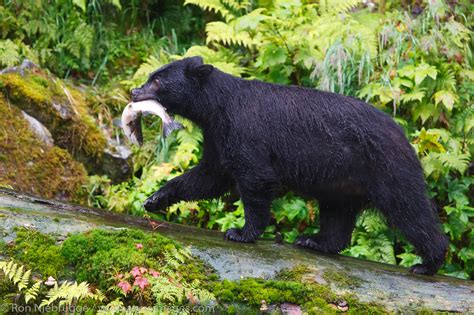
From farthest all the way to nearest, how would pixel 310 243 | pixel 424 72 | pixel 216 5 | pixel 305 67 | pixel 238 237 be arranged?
1. pixel 216 5
2. pixel 305 67
3. pixel 424 72
4. pixel 310 243
5. pixel 238 237

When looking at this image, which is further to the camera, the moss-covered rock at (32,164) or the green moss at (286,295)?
the moss-covered rock at (32,164)

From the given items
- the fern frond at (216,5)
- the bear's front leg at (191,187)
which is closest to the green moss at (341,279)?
the bear's front leg at (191,187)

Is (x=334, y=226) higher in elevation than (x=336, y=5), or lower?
lower

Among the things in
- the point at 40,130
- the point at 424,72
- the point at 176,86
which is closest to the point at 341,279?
the point at 176,86

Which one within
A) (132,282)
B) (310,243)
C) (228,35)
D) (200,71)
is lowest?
(132,282)

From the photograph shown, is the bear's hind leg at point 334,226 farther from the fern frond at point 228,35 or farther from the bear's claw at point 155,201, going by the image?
the fern frond at point 228,35

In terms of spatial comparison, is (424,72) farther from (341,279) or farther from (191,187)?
(341,279)

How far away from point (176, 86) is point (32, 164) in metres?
2.61

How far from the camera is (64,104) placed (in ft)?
27.2

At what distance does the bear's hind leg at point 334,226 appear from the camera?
5777 mm

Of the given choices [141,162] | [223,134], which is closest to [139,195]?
[141,162]

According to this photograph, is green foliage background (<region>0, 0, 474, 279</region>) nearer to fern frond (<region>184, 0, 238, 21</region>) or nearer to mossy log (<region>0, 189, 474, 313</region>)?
fern frond (<region>184, 0, 238, 21</region>)

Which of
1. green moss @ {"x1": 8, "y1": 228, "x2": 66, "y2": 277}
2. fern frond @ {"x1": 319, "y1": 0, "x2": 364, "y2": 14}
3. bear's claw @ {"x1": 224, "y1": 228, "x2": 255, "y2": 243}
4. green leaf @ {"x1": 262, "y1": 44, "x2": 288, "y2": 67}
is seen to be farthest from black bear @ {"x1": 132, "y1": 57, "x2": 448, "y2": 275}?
fern frond @ {"x1": 319, "y1": 0, "x2": 364, "y2": 14}

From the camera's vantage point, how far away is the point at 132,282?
4.10m
